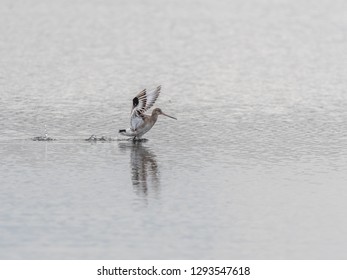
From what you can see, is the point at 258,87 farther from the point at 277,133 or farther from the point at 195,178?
the point at 195,178

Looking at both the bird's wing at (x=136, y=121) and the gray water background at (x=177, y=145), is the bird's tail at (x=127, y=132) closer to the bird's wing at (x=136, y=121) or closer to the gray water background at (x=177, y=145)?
the bird's wing at (x=136, y=121)

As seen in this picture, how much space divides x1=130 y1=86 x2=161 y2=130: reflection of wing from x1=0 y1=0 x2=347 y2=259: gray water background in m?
0.59

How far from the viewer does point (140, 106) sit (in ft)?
91.7

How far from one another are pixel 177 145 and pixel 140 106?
2305 mm

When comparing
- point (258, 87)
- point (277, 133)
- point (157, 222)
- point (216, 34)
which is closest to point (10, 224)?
point (157, 222)

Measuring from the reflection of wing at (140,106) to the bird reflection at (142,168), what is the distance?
20.5 inches

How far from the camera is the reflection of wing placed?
27125 millimetres

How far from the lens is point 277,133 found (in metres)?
27.6

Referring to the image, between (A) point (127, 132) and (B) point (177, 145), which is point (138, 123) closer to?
(A) point (127, 132)

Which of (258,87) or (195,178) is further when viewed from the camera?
(258,87)

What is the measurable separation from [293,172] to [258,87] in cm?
1316

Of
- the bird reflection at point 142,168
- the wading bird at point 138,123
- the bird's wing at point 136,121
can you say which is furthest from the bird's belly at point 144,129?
the bird reflection at point 142,168

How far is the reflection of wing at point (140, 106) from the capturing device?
27125 millimetres

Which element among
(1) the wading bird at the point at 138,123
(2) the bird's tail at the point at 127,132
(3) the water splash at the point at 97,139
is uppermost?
(1) the wading bird at the point at 138,123
